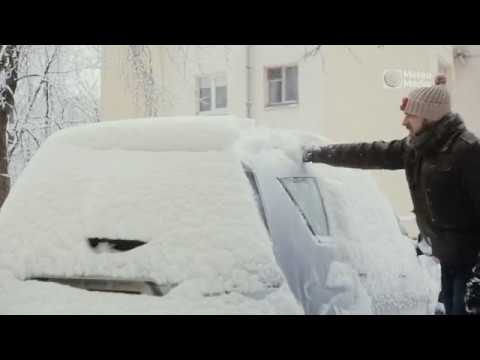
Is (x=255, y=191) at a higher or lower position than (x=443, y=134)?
lower

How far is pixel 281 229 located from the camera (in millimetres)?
2850

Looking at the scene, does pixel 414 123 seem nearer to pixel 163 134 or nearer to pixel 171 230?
pixel 163 134

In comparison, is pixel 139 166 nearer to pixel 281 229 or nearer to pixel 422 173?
pixel 281 229

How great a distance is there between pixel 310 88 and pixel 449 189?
9.17 meters

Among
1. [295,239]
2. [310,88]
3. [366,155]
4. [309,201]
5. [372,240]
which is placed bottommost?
[372,240]

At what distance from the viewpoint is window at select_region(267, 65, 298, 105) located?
40.9 feet

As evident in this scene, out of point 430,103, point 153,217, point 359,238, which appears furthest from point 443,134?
point 153,217

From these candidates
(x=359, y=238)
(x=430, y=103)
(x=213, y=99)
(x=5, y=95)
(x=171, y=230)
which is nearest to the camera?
(x=171, y=230)

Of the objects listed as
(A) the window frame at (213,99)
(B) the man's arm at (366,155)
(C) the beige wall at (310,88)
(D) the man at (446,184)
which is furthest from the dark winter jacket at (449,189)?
(A) the window frame at (213,99)

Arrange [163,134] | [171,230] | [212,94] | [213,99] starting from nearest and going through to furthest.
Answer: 1. [171,230]
2. [163,134]
3. [212,94]
4. [213,99]

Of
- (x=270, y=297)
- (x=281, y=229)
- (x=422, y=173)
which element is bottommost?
(x=270, y=297)

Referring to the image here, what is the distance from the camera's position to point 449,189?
307cm
